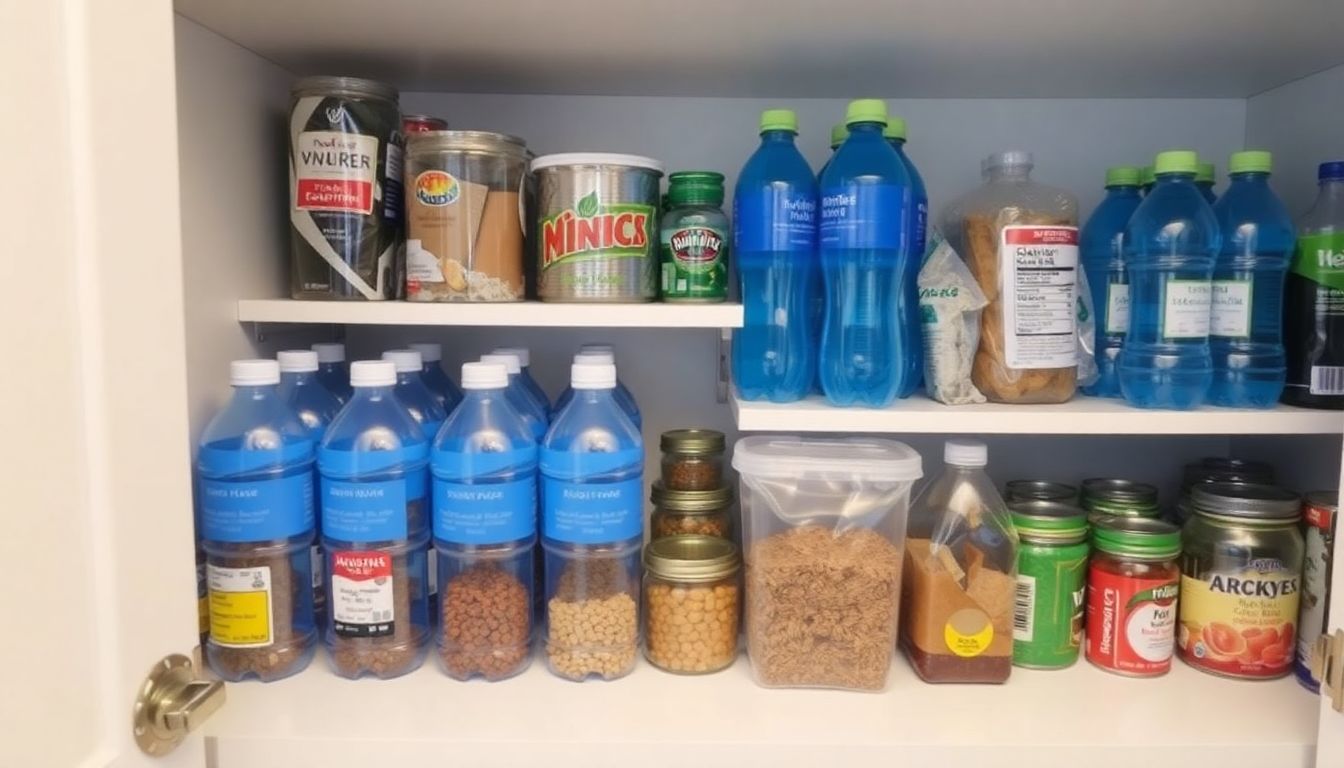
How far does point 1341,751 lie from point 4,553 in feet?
3.49

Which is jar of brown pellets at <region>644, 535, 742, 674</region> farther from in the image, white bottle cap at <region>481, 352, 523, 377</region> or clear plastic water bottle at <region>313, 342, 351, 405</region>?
clear plastic water bottle at <region>313, 342, 351, 405</region>

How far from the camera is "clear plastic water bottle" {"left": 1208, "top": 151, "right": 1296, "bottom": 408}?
0.99 m

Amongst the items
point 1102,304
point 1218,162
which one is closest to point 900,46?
point 1102,304

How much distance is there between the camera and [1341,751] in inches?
30.8

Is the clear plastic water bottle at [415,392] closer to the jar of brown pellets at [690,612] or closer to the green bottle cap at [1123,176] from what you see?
the jar of brown pellets at [690,612]

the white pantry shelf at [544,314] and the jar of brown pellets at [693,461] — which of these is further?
the jar of brown pellets at [693,461]

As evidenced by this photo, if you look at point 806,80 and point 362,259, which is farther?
point 806,80

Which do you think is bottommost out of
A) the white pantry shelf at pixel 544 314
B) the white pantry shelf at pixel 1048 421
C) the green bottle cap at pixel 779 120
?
the white pantry shelf at pixel 1048 421

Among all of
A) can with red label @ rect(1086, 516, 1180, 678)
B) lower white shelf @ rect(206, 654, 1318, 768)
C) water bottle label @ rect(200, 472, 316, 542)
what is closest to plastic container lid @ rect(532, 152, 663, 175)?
water bottle label @ rect(200, 472, 316, 542)

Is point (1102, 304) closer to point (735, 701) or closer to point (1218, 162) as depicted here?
point (1218, 162)

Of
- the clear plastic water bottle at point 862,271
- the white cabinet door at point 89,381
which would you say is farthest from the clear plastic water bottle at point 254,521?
the clear plastic water bottle at point 862,271

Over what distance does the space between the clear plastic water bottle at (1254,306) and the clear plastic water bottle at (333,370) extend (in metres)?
1.05

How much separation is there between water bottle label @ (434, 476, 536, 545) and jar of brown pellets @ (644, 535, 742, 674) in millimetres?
164

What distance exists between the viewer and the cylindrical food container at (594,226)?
38.8 inches
